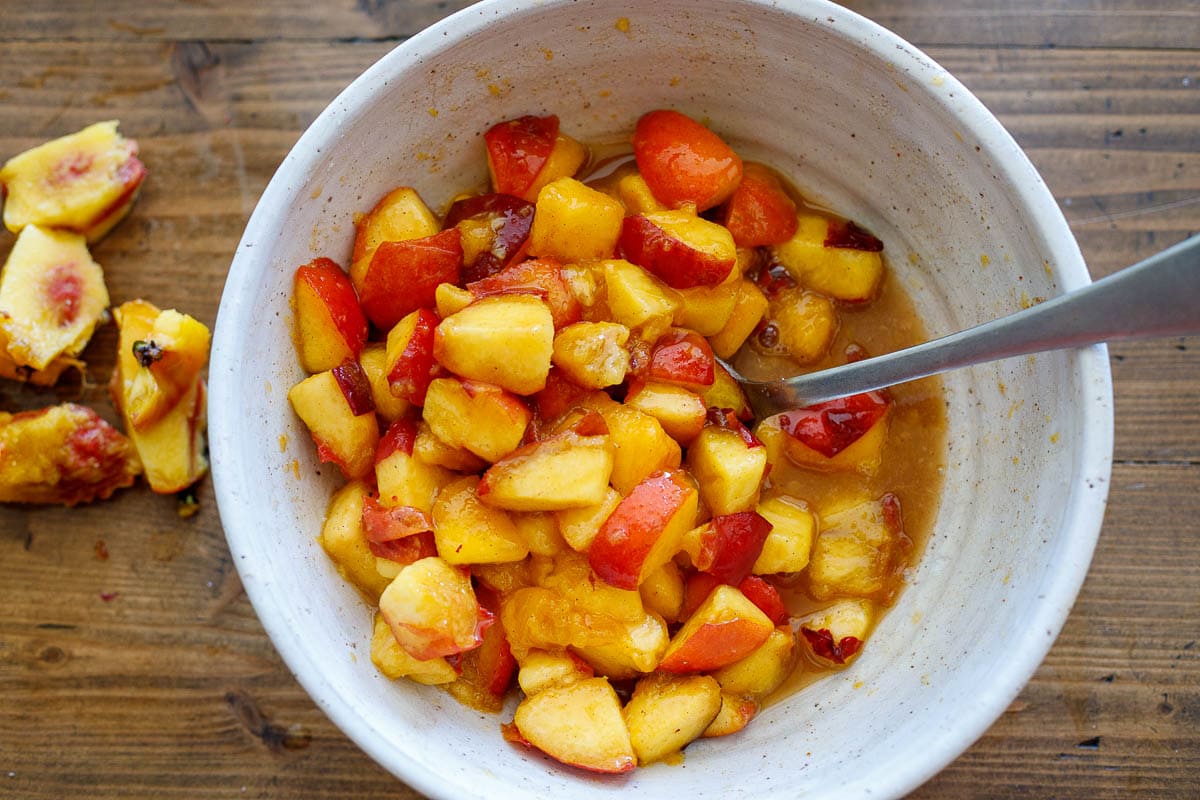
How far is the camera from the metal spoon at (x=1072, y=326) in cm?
102

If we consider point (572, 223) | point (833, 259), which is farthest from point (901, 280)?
point (572, 223)

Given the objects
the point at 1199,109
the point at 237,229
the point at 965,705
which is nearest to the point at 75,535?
the point at 237,229

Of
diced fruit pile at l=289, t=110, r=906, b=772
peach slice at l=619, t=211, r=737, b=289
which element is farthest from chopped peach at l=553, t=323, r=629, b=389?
peach slice at l=619, t=211, r=737, b=289

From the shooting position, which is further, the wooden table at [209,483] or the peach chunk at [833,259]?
the wooden table at [209,483]

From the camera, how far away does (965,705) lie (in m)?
1.17

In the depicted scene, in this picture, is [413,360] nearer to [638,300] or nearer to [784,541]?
[638,300]

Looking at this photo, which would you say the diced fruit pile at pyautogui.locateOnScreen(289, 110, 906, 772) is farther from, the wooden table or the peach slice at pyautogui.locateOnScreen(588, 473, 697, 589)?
the wooden table

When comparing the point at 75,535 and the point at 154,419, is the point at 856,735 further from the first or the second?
the point at 75,535

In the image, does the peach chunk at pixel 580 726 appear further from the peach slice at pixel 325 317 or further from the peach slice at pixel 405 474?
the peach slice at pixel 325 317

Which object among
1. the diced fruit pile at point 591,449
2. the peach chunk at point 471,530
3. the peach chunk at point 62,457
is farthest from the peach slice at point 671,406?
the peach chunk at point 62,457

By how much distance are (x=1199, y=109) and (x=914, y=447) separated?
83 cm

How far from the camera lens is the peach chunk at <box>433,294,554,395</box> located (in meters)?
1.20

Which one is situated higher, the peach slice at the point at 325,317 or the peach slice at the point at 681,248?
the peach slice at the point at 681,248

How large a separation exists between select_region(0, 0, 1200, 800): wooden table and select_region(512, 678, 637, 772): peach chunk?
1.51 ft
